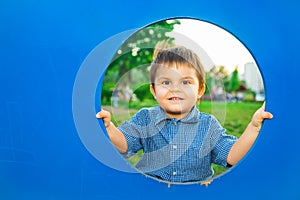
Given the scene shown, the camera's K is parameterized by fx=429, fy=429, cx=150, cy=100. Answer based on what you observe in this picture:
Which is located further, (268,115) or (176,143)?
(176,143)

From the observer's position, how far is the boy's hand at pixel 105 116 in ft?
4.41

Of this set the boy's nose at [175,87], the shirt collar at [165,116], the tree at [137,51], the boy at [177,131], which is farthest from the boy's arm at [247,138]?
the tree at [137,51]

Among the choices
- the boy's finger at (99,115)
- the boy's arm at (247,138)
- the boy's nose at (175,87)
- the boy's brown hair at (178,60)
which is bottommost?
the boy's arm at (247,138)

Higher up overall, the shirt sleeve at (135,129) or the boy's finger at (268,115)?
the shirt sleeve at (135,129)

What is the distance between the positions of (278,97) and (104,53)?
551 mm

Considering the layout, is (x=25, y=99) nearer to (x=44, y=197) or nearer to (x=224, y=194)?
(x=44, y=197)

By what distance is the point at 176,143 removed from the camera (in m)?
1.43

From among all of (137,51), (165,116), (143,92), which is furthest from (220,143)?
(137,51)

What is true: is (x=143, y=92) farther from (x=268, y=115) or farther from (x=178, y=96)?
(x=268, y=115)

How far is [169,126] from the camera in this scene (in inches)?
56.3

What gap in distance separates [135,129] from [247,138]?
14.3 inches

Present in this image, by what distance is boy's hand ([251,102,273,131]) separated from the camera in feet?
4.33

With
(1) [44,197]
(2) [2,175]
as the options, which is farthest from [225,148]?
(2) [2,175]

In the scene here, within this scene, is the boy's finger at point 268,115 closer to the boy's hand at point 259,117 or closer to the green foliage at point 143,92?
the boy's hand at point 259,117
